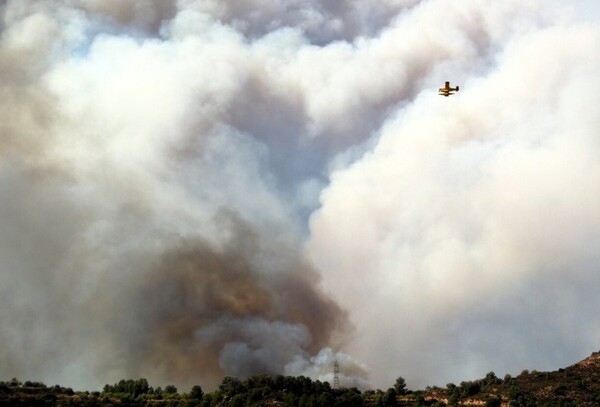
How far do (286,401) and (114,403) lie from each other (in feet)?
134

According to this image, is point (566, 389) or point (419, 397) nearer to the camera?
point (566, 389)

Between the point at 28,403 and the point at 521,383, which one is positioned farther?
the point at 521,383

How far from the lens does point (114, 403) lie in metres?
194

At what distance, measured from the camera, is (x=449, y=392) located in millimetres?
197750

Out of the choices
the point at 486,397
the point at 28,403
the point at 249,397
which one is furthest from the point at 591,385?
the point at 28,403

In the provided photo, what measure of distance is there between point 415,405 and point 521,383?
28.5 metres

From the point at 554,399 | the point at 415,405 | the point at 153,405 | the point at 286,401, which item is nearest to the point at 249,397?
the point at 286,401

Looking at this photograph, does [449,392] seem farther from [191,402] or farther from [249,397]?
[191,402]

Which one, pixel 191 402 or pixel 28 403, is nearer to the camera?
pixel 28 403

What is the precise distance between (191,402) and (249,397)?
1568 cm

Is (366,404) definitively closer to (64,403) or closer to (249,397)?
(249,397)

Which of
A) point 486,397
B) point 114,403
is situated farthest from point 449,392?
point 114,403

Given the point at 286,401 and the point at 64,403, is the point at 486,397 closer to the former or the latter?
the point at 286,401

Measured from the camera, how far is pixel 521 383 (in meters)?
199
